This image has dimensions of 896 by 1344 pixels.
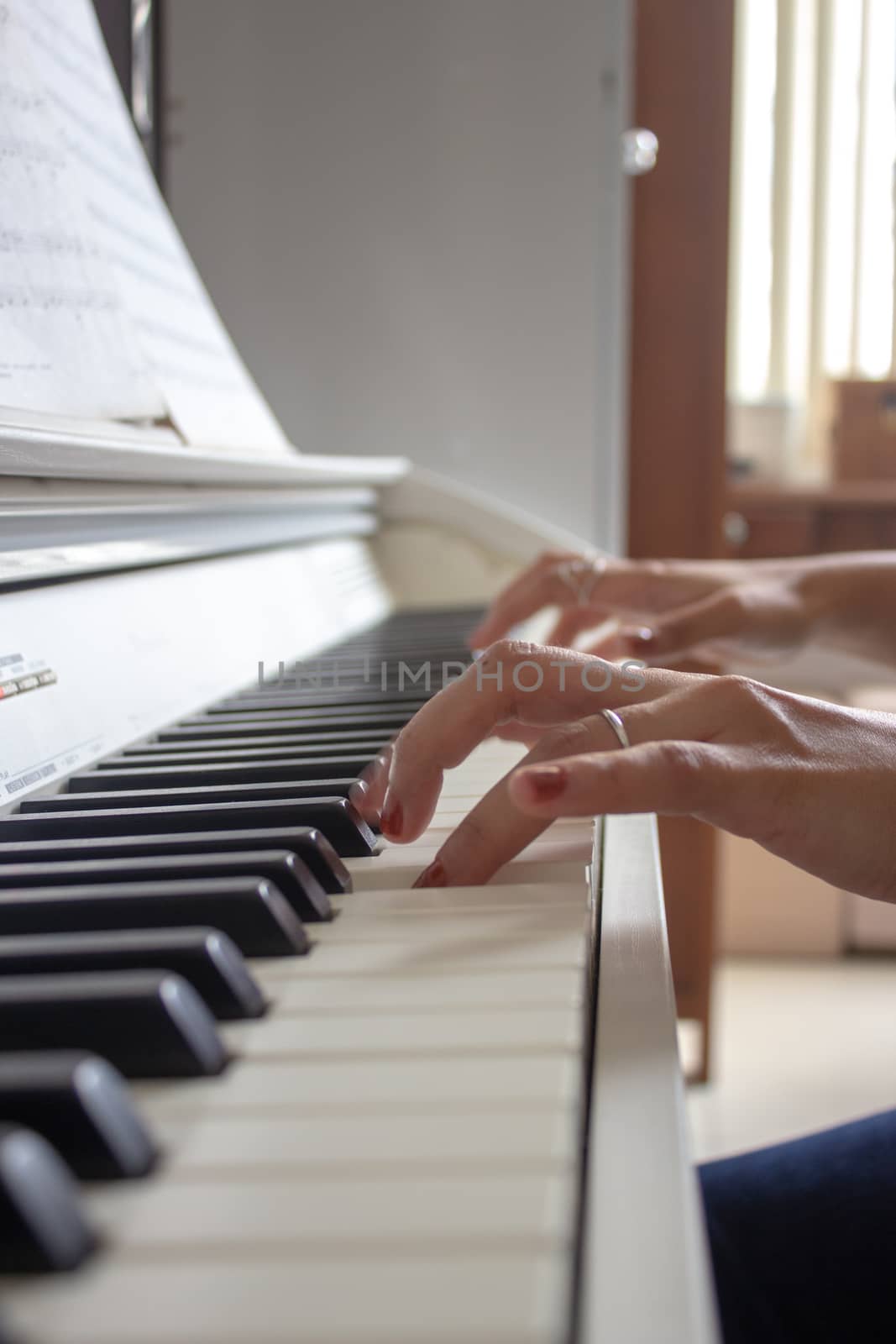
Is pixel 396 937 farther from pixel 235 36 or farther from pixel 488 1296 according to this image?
pixel 235 36

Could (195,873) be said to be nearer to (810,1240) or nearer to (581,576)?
(810,1240)

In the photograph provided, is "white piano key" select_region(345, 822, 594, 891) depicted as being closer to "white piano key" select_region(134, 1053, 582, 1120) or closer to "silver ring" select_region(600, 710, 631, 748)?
"silver ring" select_region(600, 710, 631, 748)

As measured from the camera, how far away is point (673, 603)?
1156mm

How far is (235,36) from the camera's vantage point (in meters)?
1.78

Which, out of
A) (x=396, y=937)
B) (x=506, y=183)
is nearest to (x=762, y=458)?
(x=506, y=183)

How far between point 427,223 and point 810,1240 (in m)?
1.62

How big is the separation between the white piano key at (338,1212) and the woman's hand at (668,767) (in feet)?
0.61

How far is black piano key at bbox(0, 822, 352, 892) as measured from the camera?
0.50 metres

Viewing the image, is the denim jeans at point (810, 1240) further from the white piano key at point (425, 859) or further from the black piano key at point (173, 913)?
the black piano key at point (173, 913)

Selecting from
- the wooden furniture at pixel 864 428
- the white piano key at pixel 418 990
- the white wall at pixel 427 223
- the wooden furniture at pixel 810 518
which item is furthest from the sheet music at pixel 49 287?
the wooden furniture at pixel 864 428

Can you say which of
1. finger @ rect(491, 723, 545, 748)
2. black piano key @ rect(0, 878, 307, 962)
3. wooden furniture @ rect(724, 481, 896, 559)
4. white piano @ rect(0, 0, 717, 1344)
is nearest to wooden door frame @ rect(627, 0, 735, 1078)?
wooden furniture @ rect(724, 481, 896, 559)

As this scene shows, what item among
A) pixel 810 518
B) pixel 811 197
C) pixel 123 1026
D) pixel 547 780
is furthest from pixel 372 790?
pixel 811 197

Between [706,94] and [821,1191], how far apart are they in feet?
6.20

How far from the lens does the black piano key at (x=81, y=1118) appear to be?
0.29m
